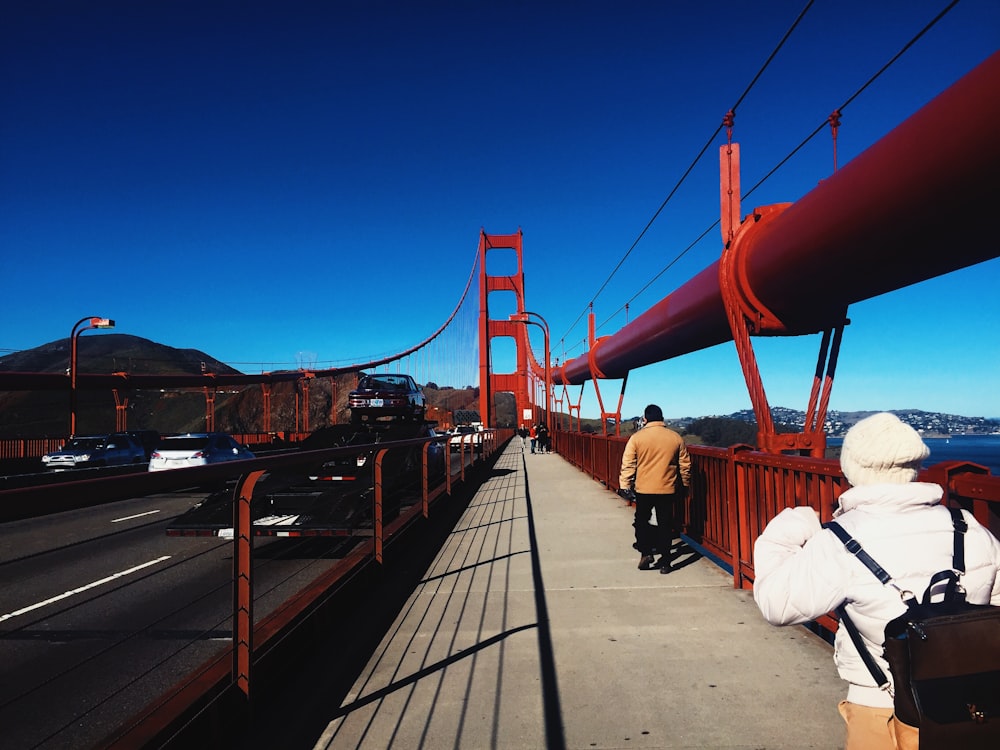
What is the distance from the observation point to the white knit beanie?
1.65 meters

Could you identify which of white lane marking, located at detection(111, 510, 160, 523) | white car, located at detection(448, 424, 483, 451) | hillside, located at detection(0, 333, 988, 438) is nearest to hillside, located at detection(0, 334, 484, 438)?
hillside, located at detection(0, 333, 988, 438)

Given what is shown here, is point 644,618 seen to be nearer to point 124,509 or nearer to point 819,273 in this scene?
point 819,273

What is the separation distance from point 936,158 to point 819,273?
6.38 ft

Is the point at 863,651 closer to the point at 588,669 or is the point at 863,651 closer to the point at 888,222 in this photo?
the point at 588,669

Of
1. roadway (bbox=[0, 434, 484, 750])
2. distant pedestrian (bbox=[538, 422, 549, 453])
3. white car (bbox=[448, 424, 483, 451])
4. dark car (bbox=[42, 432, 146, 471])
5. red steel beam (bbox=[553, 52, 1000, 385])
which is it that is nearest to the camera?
roadway (bbox=[0, 434, 484, 750])

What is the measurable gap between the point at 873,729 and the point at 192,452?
16.0 meters

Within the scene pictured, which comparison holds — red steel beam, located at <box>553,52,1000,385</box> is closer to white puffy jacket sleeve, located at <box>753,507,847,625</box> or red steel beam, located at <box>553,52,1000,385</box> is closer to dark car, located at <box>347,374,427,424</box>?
white puffy jacket sleeve, located at <box>753,507,847,625</box>

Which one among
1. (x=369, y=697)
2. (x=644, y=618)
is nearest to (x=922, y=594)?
(x=369, y=697)

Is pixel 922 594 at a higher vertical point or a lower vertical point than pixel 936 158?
lower

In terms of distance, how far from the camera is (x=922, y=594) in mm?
1504

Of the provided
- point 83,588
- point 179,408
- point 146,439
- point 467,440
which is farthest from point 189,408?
point 83,588

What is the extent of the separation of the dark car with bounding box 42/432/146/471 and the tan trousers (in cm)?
2355

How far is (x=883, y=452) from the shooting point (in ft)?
5.47

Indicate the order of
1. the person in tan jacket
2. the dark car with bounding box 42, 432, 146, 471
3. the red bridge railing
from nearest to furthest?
the red bridge railing → the person in tan jacket → the dark car with bounding box 42, 432, 146, 471
